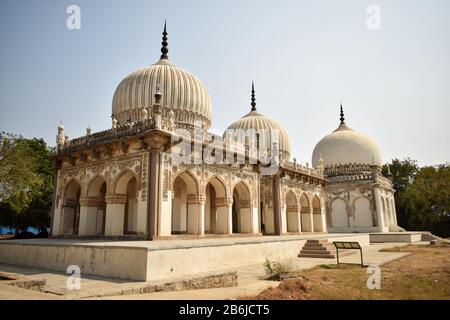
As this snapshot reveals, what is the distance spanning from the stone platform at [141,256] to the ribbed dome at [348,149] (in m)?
21.1

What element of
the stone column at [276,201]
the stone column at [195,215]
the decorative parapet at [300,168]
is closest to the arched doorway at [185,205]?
the stone column at [195,215]

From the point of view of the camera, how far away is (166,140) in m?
13.6

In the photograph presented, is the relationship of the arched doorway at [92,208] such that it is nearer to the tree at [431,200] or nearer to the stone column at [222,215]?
the stone column at [222,215]

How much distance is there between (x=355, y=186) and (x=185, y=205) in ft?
63.9

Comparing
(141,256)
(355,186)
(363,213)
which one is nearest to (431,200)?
(363,213)

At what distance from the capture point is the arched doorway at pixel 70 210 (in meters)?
17.1

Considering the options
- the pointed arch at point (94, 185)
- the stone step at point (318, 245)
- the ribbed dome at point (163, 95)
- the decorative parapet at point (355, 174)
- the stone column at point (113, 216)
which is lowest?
the stone step at point (318, 245)

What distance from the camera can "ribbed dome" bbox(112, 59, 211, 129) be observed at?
18.3 m

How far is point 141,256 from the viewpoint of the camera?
8750 millimetres

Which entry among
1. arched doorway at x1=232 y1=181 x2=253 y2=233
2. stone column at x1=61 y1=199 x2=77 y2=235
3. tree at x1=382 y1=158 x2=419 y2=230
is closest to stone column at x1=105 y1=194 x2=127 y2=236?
stone column at x1=61 y1=199 x2=77 y2=235

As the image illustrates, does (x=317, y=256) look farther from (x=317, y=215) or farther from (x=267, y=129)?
(x=267, y=129)

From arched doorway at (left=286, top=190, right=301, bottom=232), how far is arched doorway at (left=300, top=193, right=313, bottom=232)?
1.66m
